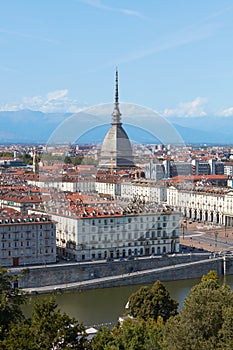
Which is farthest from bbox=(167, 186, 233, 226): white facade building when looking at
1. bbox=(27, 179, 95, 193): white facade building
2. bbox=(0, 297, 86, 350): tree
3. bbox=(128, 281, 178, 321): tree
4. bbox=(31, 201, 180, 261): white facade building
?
bbox=(0, 297, 86, 350): tree

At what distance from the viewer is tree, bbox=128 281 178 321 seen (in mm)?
9742

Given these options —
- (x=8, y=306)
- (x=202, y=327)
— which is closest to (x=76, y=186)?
(x=8, y=306)

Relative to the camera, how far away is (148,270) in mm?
13781

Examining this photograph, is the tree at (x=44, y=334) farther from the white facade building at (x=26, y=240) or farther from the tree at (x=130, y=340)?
the white facade building at (x=26, y=240)

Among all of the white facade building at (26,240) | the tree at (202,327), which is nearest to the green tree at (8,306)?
the tree at (202,327)

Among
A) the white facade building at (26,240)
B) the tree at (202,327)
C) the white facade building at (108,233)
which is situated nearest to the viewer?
the tree at (202,327)

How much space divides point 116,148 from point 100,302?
8.99 ft

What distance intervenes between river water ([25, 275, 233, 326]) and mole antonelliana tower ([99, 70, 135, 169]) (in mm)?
2405

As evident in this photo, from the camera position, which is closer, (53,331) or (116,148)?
(53,331)

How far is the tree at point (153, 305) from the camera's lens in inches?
384

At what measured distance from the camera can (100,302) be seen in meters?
11.9

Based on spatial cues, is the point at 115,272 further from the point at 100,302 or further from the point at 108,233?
the point at 100,302

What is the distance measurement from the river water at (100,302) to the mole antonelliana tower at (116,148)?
2.41 metres

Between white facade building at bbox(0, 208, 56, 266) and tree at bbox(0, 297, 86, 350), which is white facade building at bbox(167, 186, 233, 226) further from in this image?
tree at bbox(0, 297, 86, 350)
